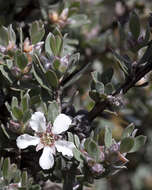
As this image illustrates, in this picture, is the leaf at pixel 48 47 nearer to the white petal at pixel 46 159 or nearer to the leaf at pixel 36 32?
the leaf at pixel 36 32

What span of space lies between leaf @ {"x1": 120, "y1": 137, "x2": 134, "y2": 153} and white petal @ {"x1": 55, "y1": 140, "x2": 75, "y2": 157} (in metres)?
0.17

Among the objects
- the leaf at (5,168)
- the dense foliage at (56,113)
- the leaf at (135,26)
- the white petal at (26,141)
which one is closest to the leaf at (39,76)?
the dense foliage at (56,113)

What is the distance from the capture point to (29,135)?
1312 millimetres

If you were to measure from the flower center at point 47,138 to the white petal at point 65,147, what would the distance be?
0.03m

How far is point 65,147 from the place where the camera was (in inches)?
50.8

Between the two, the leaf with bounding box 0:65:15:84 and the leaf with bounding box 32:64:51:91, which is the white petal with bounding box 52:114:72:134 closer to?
the leaf with bounding box 32:64:51:91

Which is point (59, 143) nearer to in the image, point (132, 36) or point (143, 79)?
point (143, 79)

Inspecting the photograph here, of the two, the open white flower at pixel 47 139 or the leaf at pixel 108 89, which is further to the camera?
the leaf at pixel 108 89

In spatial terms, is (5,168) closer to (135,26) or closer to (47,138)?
(47,138)

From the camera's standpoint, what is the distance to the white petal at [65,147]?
4.16 ft

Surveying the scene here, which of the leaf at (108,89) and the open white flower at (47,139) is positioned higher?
the leaf at (108,89)

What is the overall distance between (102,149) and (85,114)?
0.66ft

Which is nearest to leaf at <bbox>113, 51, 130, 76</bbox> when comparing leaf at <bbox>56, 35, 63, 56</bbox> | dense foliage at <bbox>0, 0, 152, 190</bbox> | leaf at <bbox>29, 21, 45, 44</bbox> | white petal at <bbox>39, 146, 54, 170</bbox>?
dense foliage at <bbox>0, 0, 152, 190</bbox>

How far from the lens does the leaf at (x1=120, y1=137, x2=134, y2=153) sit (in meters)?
1.23
